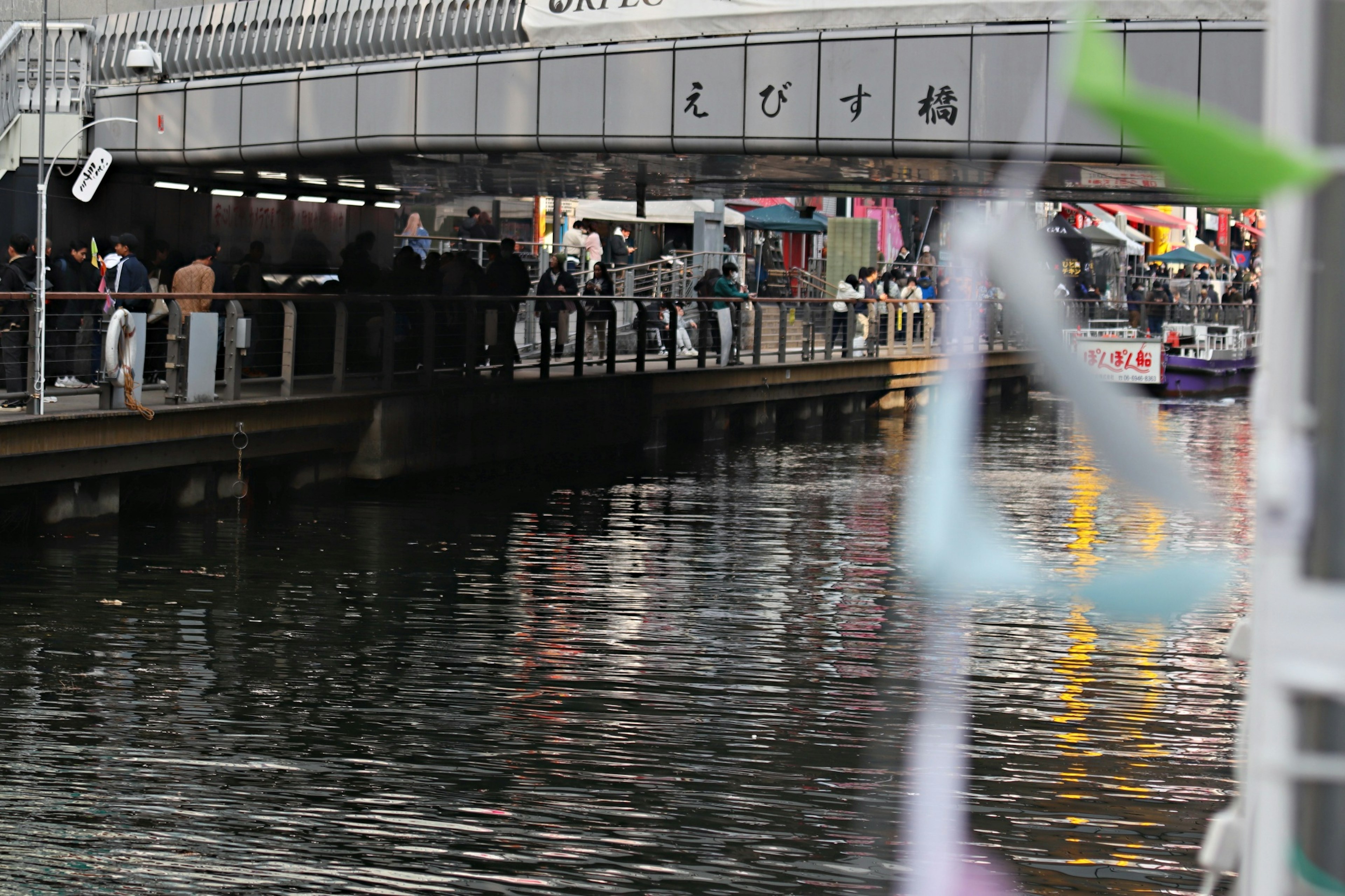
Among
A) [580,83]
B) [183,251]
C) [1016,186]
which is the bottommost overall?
[1016,186]

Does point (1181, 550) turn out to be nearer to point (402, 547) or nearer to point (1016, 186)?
point (402, 547)

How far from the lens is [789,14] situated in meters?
16.7

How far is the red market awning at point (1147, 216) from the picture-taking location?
65125 millimetres

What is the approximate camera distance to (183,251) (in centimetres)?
2277

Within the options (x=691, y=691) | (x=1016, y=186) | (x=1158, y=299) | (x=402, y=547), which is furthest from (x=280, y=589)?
(x=1158, y=299)

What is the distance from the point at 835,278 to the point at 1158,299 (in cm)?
965

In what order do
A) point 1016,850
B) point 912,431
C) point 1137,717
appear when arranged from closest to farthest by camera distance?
point 1016,850 < point 1137,717 < point 912,431

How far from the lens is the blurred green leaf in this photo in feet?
4.58

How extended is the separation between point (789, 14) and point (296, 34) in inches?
244

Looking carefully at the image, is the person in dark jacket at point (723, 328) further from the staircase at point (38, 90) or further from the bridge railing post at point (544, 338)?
the staircase at point (38, 90)

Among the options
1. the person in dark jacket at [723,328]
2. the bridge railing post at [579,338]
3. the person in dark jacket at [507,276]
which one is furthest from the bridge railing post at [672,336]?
the person in dark jacket at [507,276]

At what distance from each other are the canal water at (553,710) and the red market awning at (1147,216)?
170ft

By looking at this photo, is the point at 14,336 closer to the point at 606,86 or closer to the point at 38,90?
the point at 606,86

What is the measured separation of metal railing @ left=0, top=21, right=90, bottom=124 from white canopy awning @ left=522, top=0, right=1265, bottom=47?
6.56 meters
